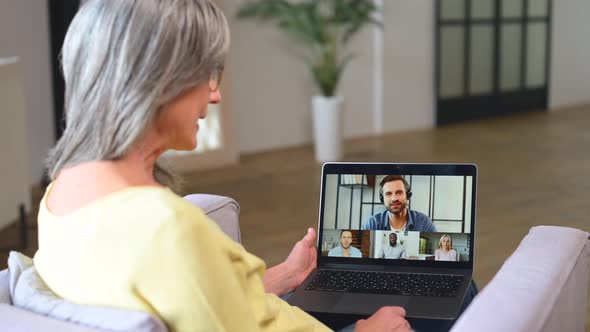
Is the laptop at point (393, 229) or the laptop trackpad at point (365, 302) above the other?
the laptop at point (393, 229)

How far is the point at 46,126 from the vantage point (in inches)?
220

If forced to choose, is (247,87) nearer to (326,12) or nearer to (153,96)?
(326,12)

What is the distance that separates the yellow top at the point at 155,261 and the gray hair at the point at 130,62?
0.10 m

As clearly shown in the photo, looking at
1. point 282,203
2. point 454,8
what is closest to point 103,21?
point 282,203

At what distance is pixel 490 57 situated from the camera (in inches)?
321

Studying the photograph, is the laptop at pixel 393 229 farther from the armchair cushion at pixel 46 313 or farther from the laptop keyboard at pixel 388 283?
the armchair cushion at pixel 46 313

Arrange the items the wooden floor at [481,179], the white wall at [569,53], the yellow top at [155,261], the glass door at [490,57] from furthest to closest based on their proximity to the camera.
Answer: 1. the white wall at [569,53]
2. the glass door at [490,57]
3. the wooden floor at [481,179]
4. the yellow top at [155,261]

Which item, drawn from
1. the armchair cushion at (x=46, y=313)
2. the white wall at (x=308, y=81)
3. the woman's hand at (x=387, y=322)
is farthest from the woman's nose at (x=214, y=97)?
the white wall at (x=308, y=81)

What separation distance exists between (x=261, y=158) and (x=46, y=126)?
163 cm

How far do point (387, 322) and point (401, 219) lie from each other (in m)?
0.42

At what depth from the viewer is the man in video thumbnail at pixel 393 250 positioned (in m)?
1.94

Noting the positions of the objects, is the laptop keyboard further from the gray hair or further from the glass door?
the glass door

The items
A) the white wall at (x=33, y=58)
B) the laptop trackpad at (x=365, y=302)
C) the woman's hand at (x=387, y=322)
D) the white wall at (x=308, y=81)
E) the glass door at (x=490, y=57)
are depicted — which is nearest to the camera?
the woman's hand at (x=387, y=322)

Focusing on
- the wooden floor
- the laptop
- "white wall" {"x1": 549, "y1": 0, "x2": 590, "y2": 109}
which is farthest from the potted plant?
the laptop
